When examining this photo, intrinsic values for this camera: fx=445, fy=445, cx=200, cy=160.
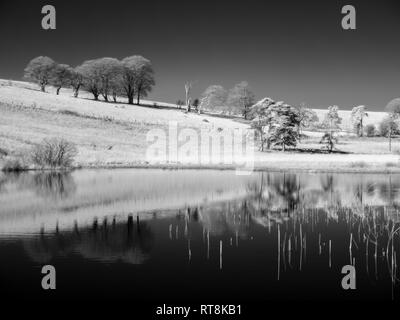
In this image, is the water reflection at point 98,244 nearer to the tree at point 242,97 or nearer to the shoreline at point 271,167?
the shoreline at point 271,167

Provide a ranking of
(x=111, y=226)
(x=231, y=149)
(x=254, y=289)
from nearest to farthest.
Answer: (x=254, y=289) < (x=111, y=226) < (x=231, y=149)

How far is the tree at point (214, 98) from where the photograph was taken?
490 ft

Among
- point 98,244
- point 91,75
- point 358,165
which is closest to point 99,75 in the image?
point 91,75

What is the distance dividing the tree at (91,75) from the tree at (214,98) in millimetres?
36596

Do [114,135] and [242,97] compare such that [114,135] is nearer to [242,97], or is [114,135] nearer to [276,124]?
[276,124]

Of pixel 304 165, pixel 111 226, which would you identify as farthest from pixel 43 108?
pixel 111 226

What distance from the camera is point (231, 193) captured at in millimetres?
40812

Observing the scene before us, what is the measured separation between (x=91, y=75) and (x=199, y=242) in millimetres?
109152

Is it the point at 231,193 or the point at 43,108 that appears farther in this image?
the point at 43,108

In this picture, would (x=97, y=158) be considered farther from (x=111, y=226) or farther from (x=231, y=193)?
(x=111, y=226)

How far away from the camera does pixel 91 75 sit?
12400 cm

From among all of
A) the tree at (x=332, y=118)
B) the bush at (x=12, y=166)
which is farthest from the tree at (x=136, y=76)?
the bush at (x=12, y=166)

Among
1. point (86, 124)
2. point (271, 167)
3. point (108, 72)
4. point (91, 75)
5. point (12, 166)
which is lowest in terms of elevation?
point (271, 167)

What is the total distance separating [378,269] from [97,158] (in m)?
53.8
